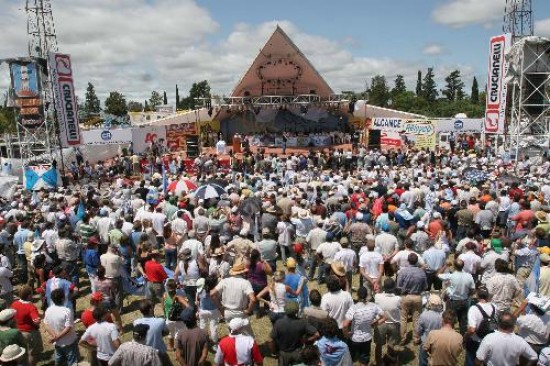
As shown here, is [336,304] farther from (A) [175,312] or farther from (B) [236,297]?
(A) [175,312]

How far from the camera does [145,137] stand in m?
25.4

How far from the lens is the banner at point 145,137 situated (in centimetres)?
2491

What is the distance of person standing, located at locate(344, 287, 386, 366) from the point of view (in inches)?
200

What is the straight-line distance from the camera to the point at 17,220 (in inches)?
379

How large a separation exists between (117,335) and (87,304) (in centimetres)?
378

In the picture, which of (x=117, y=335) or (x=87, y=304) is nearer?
(x=117, y=335)

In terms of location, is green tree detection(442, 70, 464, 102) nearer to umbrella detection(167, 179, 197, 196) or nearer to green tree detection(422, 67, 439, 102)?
green tree detection(422, 67, 439, 102)

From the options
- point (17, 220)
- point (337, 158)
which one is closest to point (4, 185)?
point (17, 220)

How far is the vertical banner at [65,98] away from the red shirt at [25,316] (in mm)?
15263

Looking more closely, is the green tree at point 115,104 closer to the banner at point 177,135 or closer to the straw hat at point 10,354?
the banner at point 177,135

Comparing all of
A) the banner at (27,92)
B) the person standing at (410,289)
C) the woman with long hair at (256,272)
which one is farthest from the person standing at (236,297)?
the banner at (27,92)

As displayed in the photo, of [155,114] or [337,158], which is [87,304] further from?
[155,114]

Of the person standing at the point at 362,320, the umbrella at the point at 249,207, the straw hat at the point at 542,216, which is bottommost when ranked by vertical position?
the person standing at the point at 362,320

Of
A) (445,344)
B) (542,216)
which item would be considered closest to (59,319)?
(445,344)
